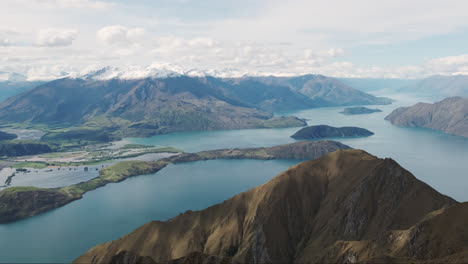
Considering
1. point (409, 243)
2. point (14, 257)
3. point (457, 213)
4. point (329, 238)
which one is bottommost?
point (14, 257)

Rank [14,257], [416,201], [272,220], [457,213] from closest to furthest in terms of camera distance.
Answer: [457,213]
[416,201]
[272,220]
[14,257]

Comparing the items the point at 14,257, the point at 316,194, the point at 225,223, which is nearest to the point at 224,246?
the point at 225,223

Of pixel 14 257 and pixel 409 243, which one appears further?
pixel 14 257

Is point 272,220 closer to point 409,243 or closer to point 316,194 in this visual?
point 316,194

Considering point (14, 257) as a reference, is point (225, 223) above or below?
above

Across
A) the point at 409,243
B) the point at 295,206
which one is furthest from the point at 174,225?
the point at 409,243

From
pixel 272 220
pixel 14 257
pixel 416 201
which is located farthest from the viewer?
pixel 14 257
